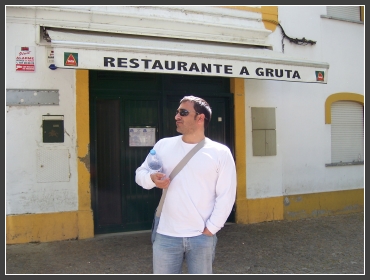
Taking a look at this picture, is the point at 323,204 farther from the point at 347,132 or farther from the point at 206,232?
the point at 206,232

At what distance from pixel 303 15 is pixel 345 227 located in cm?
400

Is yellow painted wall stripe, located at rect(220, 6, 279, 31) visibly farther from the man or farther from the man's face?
the man

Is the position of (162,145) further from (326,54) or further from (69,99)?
Result: (326,54)

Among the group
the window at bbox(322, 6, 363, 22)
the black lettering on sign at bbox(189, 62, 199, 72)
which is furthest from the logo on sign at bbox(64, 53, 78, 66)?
the window at bbox(322, 6, 363, 22)

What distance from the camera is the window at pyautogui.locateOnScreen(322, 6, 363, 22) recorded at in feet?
25.6

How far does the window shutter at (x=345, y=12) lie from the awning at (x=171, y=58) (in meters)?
1.85

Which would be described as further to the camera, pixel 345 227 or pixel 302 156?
pixel 302 156

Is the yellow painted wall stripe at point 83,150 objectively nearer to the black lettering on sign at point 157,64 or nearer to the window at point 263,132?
the black lettering on sign at point 157,64

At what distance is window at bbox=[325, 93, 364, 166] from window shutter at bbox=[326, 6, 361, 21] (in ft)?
5.28

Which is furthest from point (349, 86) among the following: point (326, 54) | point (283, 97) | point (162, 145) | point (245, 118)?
point (162, 145)

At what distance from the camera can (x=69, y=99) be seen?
5812 mm

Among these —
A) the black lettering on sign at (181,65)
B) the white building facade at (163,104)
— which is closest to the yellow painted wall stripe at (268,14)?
the white building facade at (163,104)

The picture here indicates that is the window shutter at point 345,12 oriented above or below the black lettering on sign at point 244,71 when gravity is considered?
above

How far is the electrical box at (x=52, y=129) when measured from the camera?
5.69 meters
